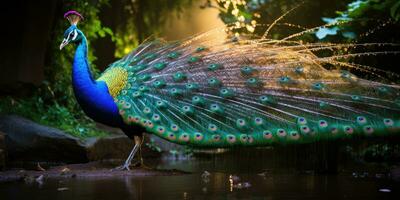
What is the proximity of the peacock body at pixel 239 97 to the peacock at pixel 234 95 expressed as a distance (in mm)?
12

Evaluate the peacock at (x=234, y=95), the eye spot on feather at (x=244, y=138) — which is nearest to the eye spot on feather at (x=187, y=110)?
the peacock at (x=234, y=95)

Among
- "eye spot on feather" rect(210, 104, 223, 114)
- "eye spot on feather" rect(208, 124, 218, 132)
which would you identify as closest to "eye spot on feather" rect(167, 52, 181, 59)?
"eye spot on feather" rect(210, 104, 223, 114)

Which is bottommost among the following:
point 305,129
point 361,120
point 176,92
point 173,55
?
point 305,129

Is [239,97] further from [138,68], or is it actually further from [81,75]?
[81,75]

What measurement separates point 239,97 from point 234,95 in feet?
0.22

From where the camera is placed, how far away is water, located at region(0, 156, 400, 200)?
19.2 feet

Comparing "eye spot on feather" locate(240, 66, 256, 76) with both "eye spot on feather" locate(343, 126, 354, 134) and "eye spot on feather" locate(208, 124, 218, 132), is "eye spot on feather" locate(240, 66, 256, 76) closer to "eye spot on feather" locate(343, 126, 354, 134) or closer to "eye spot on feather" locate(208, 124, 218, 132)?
"eye spot on feather" locate(208, 124, 218, 132)

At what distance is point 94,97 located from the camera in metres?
8.01

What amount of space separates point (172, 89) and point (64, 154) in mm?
Result: 2581

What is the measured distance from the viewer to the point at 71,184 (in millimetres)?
6883

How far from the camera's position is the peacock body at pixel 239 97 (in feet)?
24.6

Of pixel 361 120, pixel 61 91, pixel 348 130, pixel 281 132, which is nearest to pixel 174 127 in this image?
pixel 281 132

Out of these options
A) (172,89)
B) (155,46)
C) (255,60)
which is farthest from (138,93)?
(255,60)

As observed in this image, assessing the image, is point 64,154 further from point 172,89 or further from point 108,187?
point 108,187
